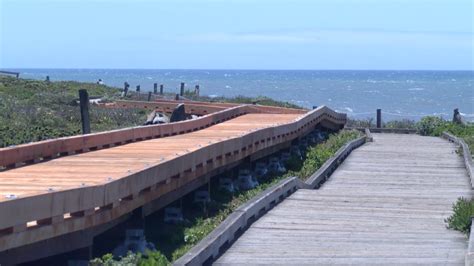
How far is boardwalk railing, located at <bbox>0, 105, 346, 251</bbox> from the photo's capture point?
10023 millimetres

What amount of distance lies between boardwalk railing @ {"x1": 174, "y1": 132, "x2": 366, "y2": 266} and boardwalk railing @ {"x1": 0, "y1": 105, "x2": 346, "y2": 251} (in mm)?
913

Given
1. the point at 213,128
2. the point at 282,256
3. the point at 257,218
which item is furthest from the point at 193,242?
the point at 213,128

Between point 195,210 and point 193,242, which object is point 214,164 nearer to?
point 195,210

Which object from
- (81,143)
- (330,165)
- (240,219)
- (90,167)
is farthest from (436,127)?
(90,167)

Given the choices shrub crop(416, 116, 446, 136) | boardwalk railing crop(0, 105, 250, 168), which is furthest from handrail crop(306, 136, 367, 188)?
shrub crop(416, 116, 446, 136)

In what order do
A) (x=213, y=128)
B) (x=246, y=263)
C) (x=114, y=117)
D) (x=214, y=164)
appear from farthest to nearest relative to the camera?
(x=114, y=117) → (x=213, y=128) → (x=214, y=164) → (x=246, y=263)

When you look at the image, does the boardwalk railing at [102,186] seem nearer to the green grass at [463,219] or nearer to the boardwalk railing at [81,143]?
the boardwalk railing at [81,143]

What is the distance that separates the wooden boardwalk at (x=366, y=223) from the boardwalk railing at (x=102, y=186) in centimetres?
121

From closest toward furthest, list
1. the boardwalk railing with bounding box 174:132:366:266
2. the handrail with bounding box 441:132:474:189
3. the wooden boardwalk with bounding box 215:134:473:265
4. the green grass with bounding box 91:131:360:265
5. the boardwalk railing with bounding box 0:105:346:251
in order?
1. the boardwalk railing with bounding box 0:105:346:251
2. the boardwalk railing with bounding box 174:132:366:266
3. the wooden boardwalk with bounding box 215:134:473:265
4. the green grass with bounding box 91:131:360:265
5. the handrail with bounding box 441:132:474:189

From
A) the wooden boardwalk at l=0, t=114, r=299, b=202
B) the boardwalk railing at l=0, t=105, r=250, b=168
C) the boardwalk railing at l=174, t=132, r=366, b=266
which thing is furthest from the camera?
the boardwalk railing at l=0, t=105, r=250, b=168

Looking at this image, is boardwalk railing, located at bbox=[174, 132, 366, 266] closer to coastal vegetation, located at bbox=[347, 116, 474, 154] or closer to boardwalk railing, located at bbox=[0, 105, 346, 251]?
boardwalk railing, located at bbox=[0, 105, 346, 251]

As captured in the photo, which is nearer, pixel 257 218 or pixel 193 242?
pixel 193 242

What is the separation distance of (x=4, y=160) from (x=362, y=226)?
16.6ft

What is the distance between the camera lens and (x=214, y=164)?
17250mm
